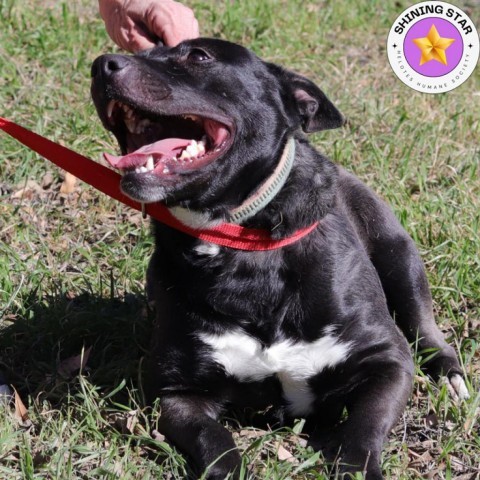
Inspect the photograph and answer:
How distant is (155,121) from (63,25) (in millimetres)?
3408

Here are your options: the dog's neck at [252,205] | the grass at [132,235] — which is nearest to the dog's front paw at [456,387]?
the grass at [132,235]

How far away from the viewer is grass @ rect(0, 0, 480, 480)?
3.65 metres

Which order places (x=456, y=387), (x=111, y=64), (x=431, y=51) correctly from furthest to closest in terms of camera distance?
(x=431, y=51) → (x=456, y=387) → (x=111, y=64)

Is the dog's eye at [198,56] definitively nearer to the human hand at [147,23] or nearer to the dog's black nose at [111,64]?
the human hand at [147,23]

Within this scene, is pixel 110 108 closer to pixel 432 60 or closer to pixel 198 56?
pixel 198 56

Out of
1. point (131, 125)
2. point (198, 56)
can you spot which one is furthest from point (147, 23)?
point (131, 125)

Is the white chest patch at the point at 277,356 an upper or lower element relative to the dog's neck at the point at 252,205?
lower

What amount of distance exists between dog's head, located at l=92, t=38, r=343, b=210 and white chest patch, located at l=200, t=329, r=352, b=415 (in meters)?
0.53

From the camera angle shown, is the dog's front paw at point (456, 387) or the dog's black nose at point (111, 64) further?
the dog's front paw at point (456, 387)

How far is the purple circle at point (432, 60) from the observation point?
239 inches

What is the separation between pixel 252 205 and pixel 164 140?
Result: 16.3 inches

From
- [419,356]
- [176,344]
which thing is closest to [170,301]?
[176,344]

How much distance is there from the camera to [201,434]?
140 inches

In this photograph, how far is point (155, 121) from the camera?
3.70 metres
